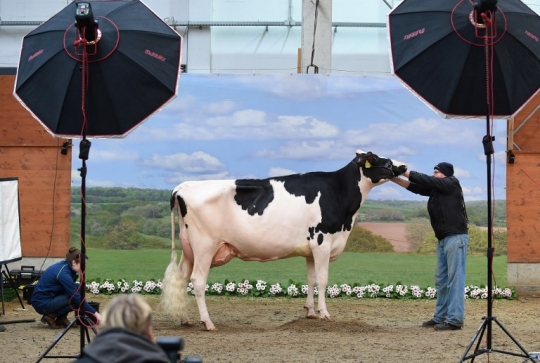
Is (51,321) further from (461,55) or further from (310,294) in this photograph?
(461,55)

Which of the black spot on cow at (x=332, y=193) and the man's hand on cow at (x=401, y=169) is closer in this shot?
the man's hand on cow at (x=401, y=169)

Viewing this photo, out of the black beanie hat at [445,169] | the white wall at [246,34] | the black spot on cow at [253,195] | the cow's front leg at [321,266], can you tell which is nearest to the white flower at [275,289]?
the cow's front leg at [321,266]

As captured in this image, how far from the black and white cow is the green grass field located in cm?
270

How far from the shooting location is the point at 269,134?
1422 cm

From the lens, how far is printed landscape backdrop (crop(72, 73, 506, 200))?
46.4ft

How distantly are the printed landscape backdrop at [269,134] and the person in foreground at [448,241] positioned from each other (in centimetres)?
339

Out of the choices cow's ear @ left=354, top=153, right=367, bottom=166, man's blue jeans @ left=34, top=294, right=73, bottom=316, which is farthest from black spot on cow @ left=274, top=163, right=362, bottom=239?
man's blue jeans @ left=34, top=294, right=73, bottom=316

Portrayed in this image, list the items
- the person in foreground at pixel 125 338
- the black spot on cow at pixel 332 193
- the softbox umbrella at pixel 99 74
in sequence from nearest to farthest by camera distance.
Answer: the person in foreground at pixel 125 338, the softbox umbrella at pixel 99 74, the black spot on cow at pixel 332 193

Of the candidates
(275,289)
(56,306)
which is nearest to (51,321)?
(56,306)

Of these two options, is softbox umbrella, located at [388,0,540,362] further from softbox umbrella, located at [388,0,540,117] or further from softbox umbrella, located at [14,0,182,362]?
softbox umbrella, located at [14,0,182,362]

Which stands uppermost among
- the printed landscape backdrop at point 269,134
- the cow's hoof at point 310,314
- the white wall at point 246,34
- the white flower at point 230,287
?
the white wall at point 246,34

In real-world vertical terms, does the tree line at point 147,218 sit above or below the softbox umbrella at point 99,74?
below

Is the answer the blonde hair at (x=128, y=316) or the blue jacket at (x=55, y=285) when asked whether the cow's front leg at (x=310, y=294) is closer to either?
the blue jacket at (x=55, y=285)

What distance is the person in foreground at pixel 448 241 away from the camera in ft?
35.0
